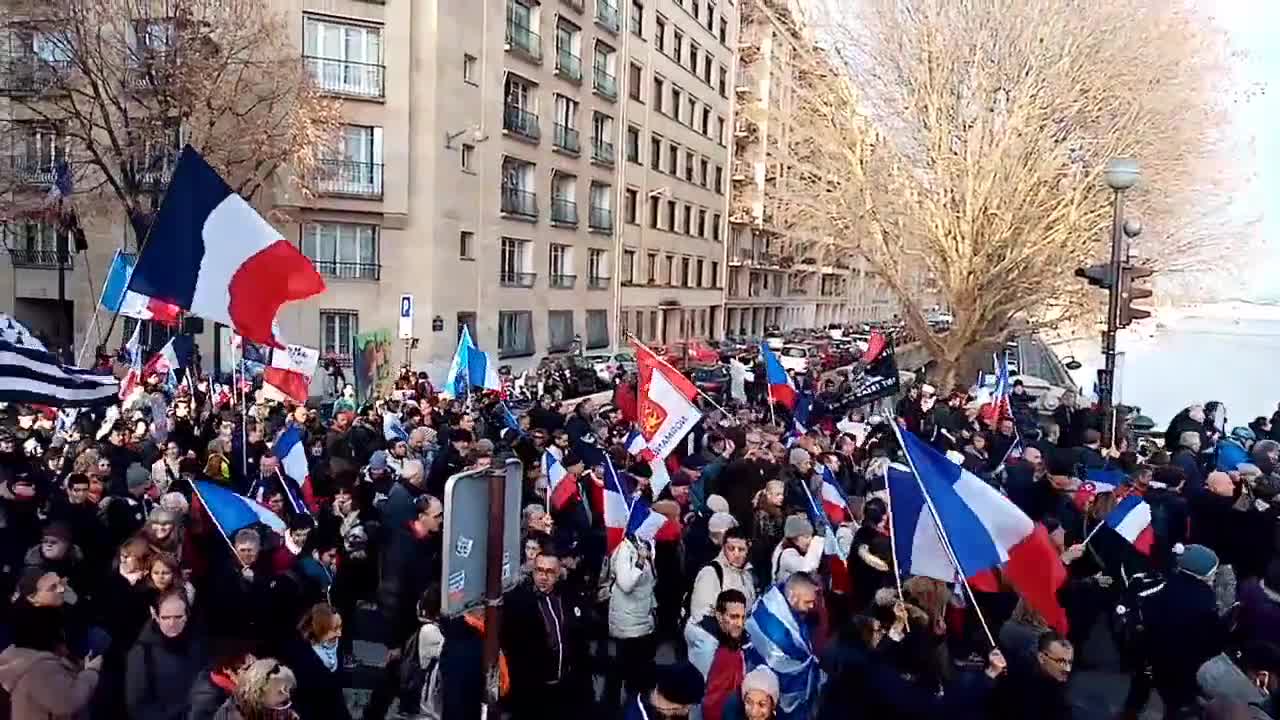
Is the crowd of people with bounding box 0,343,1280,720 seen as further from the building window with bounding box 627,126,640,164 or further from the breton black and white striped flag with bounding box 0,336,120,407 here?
the building window with bounding box 627,126,640,164

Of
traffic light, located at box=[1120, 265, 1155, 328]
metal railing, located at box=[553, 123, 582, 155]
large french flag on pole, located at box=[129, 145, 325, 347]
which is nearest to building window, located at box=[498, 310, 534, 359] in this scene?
metal railing, located at box=[553, 123, 582, 155]

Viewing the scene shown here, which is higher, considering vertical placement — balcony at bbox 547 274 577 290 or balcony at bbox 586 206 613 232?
balcony at bbox 586 206 613 232

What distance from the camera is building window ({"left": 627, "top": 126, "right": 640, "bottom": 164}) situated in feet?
146

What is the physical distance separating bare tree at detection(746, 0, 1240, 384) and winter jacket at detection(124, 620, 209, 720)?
66.5 ft

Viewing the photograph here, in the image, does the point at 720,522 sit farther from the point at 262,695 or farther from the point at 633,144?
the point at 633,144

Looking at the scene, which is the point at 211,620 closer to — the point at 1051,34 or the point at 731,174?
the point at 1051,34

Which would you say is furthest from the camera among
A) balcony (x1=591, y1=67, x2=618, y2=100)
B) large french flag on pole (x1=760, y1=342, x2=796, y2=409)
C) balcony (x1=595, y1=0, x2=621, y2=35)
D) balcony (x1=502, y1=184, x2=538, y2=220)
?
balcony (x1=591, y1=67, x2=618, y2=100)

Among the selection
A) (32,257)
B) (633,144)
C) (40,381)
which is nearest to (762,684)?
(40,381)

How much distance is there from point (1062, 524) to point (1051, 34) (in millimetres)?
16647

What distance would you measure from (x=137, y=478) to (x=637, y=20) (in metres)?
39.7

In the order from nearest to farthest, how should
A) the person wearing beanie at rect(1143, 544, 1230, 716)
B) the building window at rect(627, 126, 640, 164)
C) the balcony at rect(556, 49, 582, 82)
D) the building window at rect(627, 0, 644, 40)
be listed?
the person wearing beanie at rect(1143, 544, 1230, 716) → the balcony at rect(556, 49, 582, 82) → the building window at rect(627, 0, 644, 40) → the building window at rect(627, 126, 640, 164)

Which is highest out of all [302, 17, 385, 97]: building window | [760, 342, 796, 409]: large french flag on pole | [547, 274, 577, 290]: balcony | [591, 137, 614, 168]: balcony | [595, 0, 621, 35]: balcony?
[595, 0, 621, 35]: balcony

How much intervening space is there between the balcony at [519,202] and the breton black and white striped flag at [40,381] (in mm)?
26775

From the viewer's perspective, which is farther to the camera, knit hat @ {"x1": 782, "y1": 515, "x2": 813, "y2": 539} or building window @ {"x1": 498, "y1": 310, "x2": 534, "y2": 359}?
building window @ {"x1": 498, "y1": 310, "x2": 534, "y2": 359}
